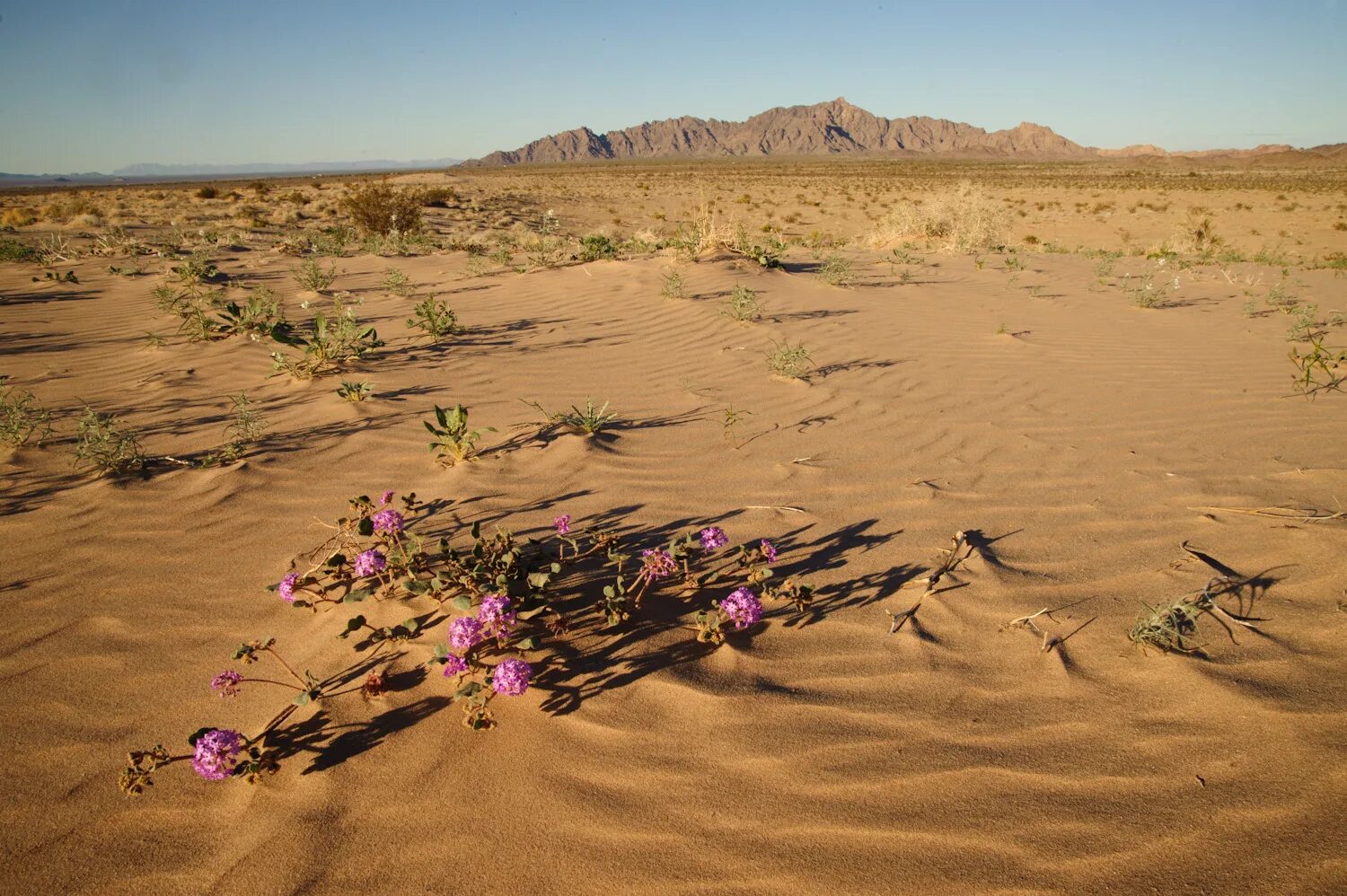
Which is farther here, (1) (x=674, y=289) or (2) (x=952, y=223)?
(2) (x=952, y=223)

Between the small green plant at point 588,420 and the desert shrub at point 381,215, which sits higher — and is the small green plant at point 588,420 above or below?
below

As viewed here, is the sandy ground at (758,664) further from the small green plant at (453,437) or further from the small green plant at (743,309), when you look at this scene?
the small green plant at (743,309)

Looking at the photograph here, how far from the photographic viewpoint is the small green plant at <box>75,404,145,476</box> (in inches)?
117

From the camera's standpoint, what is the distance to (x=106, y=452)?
9.78 feet

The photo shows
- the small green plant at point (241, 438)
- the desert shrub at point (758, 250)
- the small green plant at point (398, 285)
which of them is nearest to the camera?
the small green plant at point (241, 438)

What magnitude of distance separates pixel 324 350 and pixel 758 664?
3655 mm

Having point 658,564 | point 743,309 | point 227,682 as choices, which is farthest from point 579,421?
point 743,309

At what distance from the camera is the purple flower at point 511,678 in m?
1.67

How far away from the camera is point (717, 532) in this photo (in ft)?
7.48

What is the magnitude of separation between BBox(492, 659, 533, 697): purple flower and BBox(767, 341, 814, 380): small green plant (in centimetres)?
307

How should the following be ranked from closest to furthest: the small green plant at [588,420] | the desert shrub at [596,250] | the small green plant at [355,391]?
1. the small green plant at [588,420]
2. the small green plant at [355,391]
3. the desert shrub at [596,250]

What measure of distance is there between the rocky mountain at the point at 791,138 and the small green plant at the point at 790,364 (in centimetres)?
17617

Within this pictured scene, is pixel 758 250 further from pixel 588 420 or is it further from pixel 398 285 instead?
pixel 588 420

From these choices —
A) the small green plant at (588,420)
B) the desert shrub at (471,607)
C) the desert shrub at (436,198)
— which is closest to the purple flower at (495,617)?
the desert shrub at (471,607)
